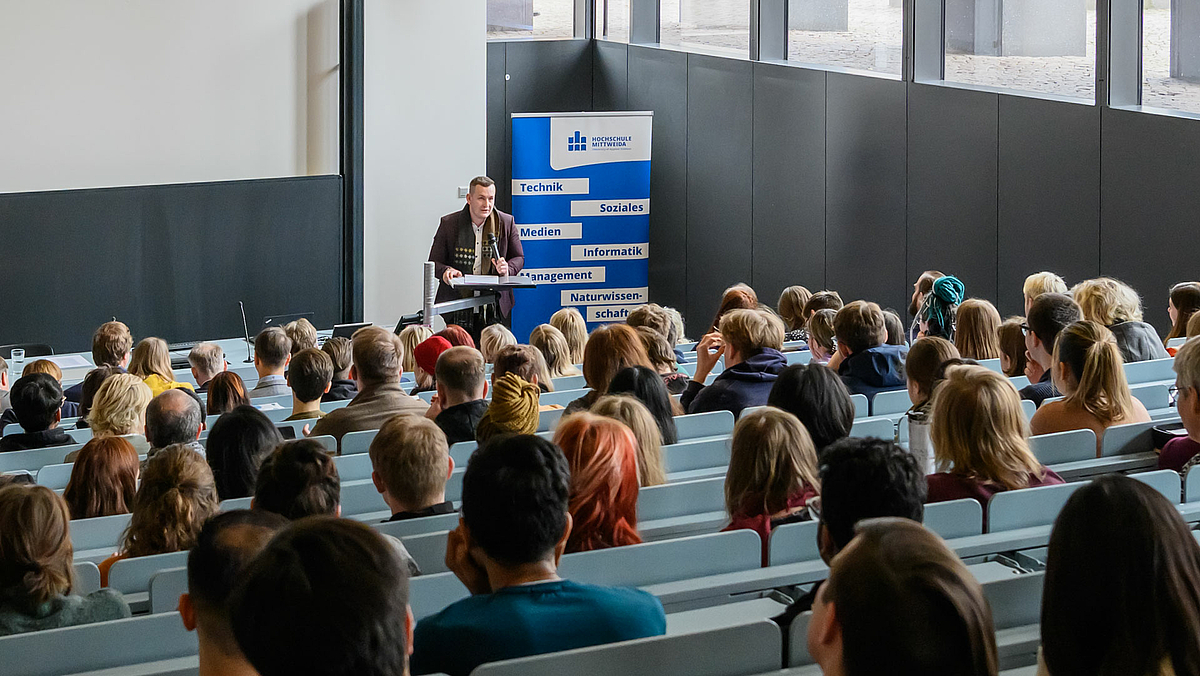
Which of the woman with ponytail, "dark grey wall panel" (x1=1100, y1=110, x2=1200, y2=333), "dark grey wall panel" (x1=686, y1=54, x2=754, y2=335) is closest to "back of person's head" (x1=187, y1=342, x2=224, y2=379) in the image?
the woman with ponytail

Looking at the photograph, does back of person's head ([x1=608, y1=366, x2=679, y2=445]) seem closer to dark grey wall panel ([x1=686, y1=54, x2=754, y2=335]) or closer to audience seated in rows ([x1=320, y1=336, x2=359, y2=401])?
audience seated in rows ([x1=320, y1=336, x2=359, y2=401])

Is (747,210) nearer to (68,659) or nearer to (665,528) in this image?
(665,528)

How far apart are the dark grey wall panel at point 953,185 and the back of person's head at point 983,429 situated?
576 cm

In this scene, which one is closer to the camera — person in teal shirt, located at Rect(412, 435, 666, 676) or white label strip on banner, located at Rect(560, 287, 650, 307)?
person in teal shirt, located at Rect(412, 435, 666, 676)

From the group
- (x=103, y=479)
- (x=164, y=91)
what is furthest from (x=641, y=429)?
(x=164, y=91)

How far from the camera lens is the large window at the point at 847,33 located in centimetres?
1007

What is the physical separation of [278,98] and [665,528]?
7.66 m

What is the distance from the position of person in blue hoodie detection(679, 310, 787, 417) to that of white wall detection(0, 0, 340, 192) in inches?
234

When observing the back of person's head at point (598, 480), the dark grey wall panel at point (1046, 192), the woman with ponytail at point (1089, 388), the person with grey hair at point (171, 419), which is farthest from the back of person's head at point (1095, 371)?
the dark grey wall panel at point (1046, 192)

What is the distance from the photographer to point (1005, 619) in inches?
103

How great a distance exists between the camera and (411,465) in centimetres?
333

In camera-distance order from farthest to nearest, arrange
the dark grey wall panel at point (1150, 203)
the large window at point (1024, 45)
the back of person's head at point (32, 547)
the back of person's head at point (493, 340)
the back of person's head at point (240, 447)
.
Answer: the large window at point (1024, 45)
the dark grey wall panel at point (1150, 203)
the back of person's head at point (493, 340)
the back of person's head at point (240, 447)
the back of person's head at point (32, 547)

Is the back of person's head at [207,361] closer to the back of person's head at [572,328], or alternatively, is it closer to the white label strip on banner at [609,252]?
the back of person's head at [572,328]

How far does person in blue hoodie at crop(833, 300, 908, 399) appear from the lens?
5.47 metres
